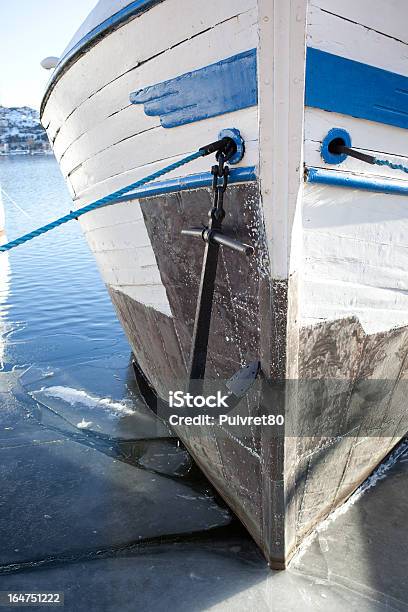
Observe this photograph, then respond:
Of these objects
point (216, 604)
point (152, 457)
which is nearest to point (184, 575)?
point (216, 604)

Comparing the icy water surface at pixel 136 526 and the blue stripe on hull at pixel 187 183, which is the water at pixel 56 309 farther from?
the blue stripe on hull at pixel 187 183

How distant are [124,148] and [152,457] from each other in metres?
2.49

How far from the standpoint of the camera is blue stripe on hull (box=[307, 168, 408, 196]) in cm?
203

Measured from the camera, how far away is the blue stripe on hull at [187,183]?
207 cm

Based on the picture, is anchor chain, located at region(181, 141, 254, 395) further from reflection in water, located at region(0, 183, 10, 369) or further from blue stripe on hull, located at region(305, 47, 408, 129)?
reflection in water, located at region(0, 183, 10, 369)

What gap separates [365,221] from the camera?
7.61 ft

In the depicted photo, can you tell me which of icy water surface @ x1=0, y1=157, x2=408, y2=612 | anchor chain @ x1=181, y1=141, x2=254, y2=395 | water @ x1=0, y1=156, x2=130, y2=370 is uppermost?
anchor chain @ x1=181, y1=141, x2=254, y2=395

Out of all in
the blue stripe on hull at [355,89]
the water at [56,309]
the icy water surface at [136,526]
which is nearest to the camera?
the blue stripe on hull at [355,89]

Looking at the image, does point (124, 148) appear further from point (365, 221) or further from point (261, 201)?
point (365, 221)

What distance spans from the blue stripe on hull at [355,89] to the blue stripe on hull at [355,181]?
246 millimetres

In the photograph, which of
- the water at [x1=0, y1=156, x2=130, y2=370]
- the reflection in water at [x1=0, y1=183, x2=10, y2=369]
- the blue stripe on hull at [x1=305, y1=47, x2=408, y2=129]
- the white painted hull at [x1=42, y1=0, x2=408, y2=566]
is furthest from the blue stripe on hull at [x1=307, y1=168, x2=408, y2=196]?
the reflection in water at [x1=0, y1=183, x2=10, y2=369]

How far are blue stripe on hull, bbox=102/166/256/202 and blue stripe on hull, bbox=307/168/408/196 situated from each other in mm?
269

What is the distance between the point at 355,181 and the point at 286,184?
0.39 m

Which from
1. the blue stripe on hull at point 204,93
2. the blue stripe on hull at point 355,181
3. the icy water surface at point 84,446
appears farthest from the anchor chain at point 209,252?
the icy water surface at point 84,446
